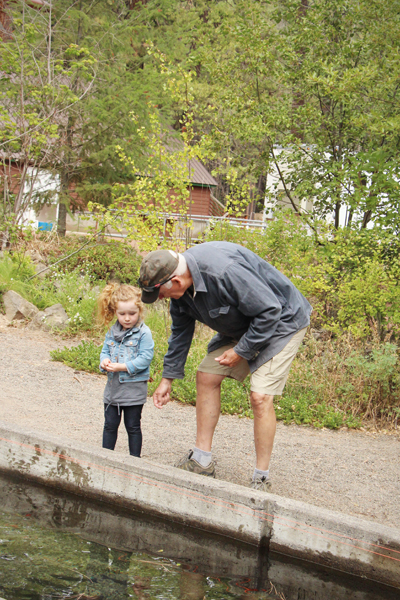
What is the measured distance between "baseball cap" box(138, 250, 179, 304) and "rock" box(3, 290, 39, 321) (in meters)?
6.39

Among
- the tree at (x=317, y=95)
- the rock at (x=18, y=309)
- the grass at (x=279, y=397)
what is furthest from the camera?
the rock at (x=18, y=309)

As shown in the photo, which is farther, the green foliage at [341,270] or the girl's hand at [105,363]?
the green foliage at [341,270]

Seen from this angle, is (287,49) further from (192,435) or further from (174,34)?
(174,34)

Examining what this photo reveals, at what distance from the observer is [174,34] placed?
16922mm

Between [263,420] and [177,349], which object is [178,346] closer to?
[177,349]

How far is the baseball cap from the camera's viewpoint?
3.21 metres

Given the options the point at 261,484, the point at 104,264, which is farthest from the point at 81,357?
the point at 104,264

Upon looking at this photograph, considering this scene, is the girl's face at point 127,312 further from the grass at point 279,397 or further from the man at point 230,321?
the grass at point 279,397

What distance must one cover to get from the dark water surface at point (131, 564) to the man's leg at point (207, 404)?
2.14ft

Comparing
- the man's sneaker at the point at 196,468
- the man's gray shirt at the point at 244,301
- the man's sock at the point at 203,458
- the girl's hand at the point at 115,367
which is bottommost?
the man's sneaker at the point at 196,468

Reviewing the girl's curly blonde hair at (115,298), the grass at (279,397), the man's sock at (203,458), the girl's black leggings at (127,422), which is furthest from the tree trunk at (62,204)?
the man's sock at (203,458)

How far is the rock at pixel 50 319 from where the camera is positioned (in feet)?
29.0

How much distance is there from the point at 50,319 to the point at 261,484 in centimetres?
599

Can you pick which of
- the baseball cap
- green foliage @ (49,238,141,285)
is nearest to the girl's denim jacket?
the baseball cap
